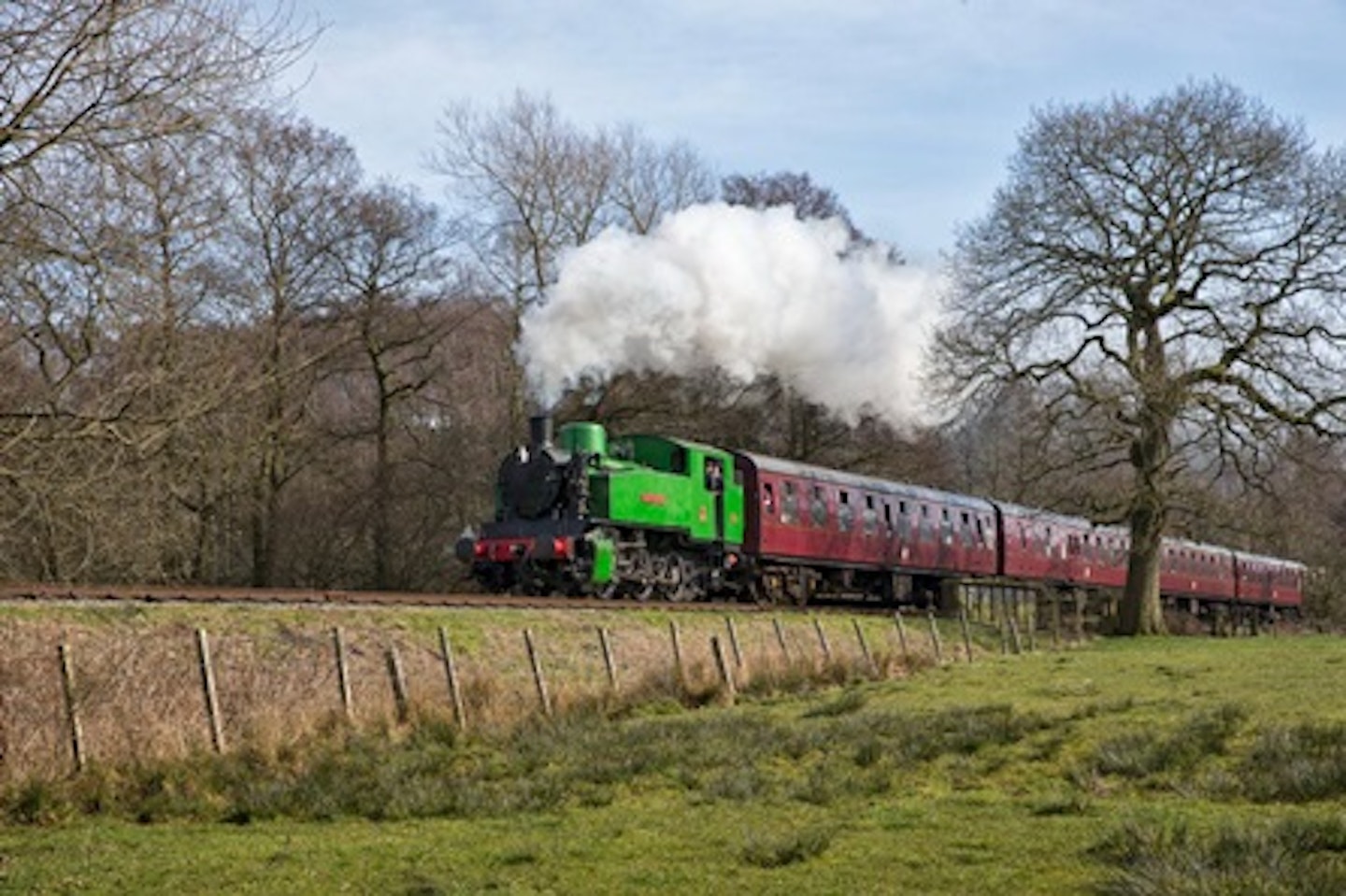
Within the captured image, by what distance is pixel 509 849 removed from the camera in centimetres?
991

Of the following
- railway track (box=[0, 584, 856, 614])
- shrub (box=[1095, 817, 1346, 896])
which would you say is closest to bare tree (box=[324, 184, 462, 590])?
railway track (box=[0, 584, 856, 614])

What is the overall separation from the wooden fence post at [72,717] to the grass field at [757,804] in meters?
0.49

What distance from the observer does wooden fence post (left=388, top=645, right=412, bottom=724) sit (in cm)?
1697

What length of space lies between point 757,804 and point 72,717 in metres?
6.63

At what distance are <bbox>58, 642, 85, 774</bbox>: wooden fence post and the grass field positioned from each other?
49cm

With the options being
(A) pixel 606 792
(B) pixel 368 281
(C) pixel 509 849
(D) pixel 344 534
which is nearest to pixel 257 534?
(D) pixel 344 534

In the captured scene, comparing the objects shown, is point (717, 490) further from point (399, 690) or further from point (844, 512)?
point (399, 690)

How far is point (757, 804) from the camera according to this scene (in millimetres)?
12039

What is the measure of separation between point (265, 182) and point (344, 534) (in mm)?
10592

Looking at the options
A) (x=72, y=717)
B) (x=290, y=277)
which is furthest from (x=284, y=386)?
(x=72, y=717)

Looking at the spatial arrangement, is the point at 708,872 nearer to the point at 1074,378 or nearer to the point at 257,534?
the point at 1074,378

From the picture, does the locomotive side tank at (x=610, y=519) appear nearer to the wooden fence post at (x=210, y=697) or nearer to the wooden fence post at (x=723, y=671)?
the wooden fence post at (x=723, y=671)

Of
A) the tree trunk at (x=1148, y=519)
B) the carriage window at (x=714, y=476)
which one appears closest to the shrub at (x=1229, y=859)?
the carriage window at (x=714, y=476)

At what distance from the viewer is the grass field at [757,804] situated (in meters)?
8.84
